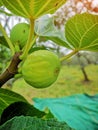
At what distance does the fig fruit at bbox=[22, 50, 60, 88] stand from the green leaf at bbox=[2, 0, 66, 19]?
0.21 ft

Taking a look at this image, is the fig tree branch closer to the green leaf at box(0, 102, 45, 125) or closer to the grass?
the green leaf at box(0, 102, 45, 125)

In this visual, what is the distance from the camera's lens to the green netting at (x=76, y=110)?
190 centimetres

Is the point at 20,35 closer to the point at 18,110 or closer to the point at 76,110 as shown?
the point at 18,110

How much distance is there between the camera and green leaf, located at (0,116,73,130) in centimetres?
37

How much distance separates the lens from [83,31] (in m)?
0.53

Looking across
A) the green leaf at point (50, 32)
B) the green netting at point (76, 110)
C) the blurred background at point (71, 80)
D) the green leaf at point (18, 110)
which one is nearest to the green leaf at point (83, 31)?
the green leaf at point (50, 32)

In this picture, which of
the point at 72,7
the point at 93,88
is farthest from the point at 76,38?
the point at 72,7

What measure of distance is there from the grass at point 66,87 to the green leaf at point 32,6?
8.95m

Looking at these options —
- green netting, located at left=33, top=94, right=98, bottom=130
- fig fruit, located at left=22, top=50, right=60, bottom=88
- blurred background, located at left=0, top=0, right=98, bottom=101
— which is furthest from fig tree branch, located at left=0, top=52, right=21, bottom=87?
blurred background, located at left=0, top=0, right=98, bottom=101

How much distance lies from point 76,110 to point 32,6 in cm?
189

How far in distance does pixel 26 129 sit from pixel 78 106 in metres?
2.06

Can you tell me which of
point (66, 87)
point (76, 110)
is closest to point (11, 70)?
point (76, 110)

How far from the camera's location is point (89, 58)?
12492 mm

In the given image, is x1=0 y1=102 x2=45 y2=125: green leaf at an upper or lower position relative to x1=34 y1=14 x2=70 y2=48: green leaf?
lower
